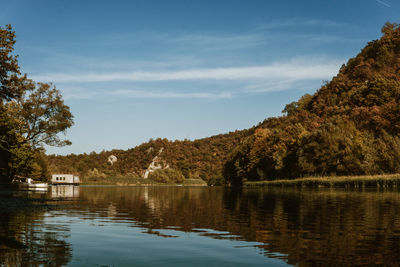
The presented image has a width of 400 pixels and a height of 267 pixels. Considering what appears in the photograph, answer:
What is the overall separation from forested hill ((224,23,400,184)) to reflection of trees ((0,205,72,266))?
72.4 m

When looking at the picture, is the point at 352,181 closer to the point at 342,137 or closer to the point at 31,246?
the point at 342,137

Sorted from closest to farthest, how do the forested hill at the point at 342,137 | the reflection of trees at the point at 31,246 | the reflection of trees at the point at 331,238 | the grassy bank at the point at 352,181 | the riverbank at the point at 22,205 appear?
the reflection of trees at the point at 31,246 → the reflection of trees at the point at 331,238 → the riverbank at the point at 22,205 → the grassy bank at the point at 352,181 → the forested hill at the point at 342,137

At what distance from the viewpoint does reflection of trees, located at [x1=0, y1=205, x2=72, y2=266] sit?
31.7 feet

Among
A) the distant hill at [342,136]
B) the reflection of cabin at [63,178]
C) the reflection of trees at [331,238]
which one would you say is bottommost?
the reflection of cabin at [63,178]

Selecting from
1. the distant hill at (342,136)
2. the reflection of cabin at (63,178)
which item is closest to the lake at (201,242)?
the distant hill at (342,136)

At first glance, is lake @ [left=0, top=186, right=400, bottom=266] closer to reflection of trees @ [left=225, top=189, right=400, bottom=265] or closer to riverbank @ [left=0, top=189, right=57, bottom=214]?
reflection of trees @ [left=225, top=189, right=400, bottom=265]

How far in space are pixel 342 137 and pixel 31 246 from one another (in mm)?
84836

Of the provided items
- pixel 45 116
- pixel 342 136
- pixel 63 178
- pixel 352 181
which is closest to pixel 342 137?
pixel 342 136

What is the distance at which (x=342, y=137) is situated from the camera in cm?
8731

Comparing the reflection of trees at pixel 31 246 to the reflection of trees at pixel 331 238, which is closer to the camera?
the reflection of trees at pixel 31 246

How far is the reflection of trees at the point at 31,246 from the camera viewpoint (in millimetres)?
9656

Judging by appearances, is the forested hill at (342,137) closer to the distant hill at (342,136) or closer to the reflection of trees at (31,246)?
the distant hill at (342,136)

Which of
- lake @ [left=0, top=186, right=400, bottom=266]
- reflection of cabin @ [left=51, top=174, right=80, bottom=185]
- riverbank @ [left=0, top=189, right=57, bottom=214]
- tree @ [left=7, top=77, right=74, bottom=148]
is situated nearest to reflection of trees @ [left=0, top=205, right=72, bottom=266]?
lake @ [left=0, top=186, right=400, bottom=266]

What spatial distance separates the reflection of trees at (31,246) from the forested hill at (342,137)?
238 feet
